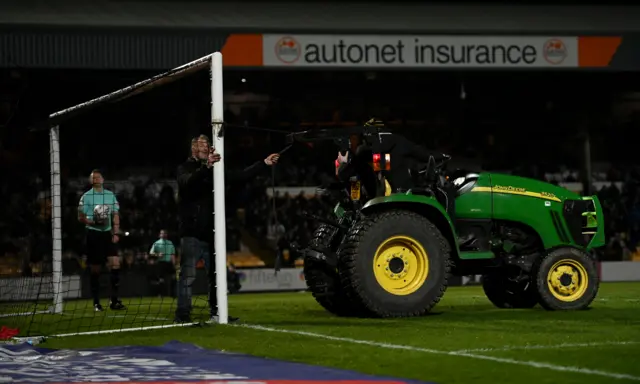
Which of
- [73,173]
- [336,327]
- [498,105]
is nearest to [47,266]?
[73,173]

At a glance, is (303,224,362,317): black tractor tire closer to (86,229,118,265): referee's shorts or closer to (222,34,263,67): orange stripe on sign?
(86,229,118,265): referee's shorts

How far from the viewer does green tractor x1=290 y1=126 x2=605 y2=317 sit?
36.6 feet

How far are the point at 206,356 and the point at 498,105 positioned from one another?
809 inches

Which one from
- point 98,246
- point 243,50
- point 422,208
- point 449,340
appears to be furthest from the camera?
point 243,50

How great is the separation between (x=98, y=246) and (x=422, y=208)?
522cm

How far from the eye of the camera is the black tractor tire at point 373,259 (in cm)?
1098

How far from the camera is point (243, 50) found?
75.8 ft

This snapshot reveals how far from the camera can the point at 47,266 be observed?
17344 millimetres

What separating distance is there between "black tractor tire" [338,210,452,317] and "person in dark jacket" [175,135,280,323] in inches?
47.3

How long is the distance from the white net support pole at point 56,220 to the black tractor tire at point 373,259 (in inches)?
183

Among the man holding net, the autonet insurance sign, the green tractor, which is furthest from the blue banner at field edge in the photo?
the autonet insurance sign

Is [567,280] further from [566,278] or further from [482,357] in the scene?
[482,357]

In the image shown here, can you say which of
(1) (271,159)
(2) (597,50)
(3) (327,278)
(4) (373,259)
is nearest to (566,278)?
(4) (373,259)

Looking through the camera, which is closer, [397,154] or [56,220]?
[397,154]
